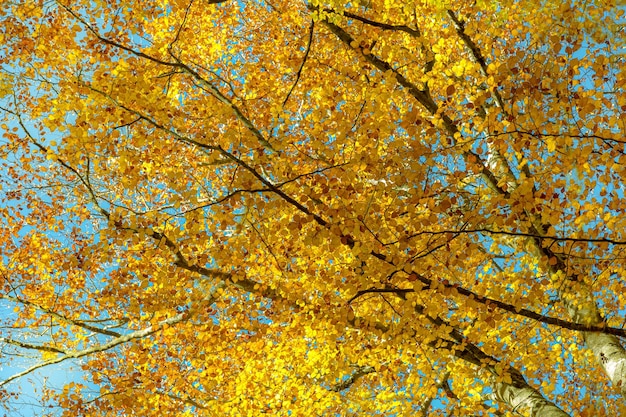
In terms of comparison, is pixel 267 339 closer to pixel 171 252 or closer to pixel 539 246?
pixel 171 252

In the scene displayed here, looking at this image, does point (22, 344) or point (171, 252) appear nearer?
point (171, 252)

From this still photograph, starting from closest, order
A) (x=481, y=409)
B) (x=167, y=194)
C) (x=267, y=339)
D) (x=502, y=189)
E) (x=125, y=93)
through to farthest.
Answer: (x=125, y=93) < (x=502, y=189) < (x=481, y=409) < (x=267, y=339) < (x=167, y=194)

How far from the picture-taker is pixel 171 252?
302 inches

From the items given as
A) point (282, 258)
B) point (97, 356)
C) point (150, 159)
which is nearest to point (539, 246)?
point (282, 258)

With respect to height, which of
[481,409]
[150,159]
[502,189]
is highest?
[150,159]

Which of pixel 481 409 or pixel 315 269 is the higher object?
pixel 315 269

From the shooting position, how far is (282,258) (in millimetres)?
9766

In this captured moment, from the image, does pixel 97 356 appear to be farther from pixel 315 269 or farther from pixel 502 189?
pixel 502 189

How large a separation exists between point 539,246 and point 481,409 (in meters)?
3.63

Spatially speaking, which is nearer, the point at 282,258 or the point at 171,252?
the point at 171,252

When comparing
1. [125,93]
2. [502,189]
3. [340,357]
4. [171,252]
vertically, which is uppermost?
[125,93]

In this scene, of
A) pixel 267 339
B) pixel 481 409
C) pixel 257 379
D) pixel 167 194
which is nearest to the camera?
pixel 481 409

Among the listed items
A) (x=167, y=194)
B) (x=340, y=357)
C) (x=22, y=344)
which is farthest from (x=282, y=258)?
(x=167, y=194)

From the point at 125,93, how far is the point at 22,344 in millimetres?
5564
